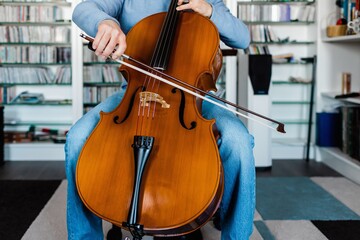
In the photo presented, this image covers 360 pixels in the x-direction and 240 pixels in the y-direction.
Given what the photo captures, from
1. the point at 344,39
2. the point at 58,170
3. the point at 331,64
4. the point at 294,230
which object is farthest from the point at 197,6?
the point at 331,64

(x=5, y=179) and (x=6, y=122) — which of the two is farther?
(x=6, y=122)

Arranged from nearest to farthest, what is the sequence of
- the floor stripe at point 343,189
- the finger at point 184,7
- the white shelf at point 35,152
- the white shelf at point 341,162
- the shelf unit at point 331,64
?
the finger at point 184,7
the floor stripe at point 343,189
the white shelf at point 341,162
the shelf unit at point 331,64
the white shelf at point 35,152

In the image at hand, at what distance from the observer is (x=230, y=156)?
1339 millimetres

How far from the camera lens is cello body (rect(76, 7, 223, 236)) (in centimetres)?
109

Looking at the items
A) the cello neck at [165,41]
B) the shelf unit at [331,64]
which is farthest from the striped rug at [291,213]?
the shelf unit at [331,64]

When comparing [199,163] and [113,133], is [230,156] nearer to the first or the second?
[199,163]

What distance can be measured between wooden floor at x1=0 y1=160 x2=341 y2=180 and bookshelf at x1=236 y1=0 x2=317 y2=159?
30 centimetres

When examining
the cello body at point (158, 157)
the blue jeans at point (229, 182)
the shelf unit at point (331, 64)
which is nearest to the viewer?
the cello body at point (158, 157)

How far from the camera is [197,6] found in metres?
1.46

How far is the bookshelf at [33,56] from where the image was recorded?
3889 mm

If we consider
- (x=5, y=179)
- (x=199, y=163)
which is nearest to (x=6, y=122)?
(x=5, y=179)

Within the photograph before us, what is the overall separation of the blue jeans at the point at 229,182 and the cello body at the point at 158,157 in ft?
0.41

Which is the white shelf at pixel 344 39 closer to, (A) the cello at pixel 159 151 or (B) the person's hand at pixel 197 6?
(B) the person's hand at pixel 197 6

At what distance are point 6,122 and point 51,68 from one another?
0.57 metres
